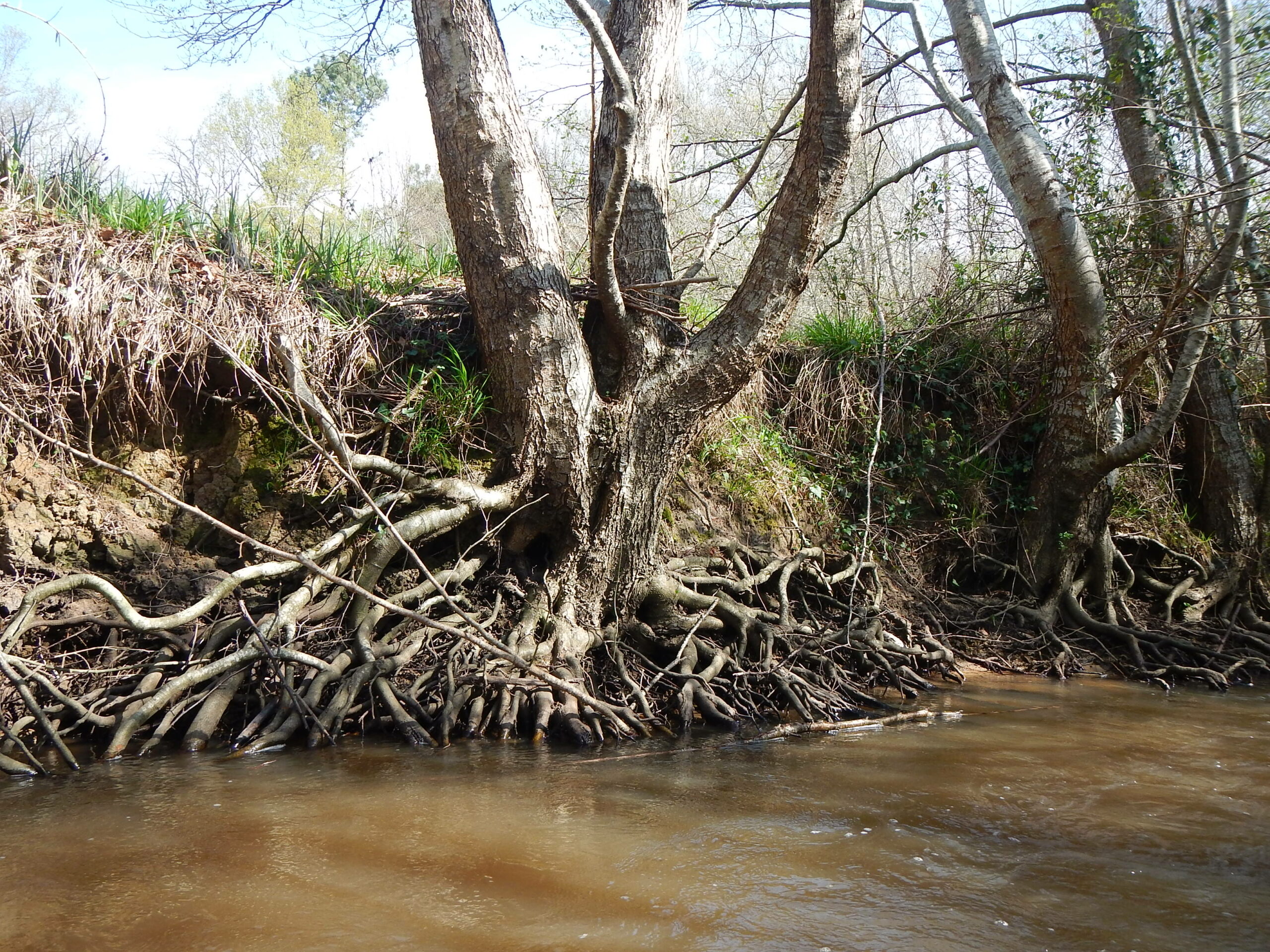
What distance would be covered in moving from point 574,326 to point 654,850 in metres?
3.12

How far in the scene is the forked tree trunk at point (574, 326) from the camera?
509 centimetres

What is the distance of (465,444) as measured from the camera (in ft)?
18.2

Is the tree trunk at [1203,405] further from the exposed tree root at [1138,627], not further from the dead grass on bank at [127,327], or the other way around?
the dead grass on bank at [127,327]

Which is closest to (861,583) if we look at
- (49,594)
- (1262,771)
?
(1262,771)

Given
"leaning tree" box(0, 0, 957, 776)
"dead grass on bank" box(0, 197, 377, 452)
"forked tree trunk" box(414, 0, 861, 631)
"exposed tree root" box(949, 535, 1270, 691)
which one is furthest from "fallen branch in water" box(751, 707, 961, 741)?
"dead grass on bank" box(0, 197, 377, 452)

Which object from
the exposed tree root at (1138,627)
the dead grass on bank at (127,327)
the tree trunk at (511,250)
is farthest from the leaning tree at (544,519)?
the exposed tree root at (1138,627)

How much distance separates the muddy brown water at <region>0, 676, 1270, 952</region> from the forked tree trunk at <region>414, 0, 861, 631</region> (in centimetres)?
148

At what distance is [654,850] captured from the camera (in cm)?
302

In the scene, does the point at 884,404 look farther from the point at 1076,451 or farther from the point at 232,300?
Result: the point at 232,300

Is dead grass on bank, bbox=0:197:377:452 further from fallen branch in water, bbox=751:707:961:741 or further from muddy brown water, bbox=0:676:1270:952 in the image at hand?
fallen branch in water, bbox=751:707:961:741

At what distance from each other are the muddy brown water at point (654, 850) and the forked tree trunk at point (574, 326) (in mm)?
1482

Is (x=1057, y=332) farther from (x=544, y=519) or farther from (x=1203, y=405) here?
(x=544, y=519)

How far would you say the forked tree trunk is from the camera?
5.09m

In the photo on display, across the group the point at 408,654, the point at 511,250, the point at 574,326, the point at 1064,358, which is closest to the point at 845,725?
the point at 408,654
